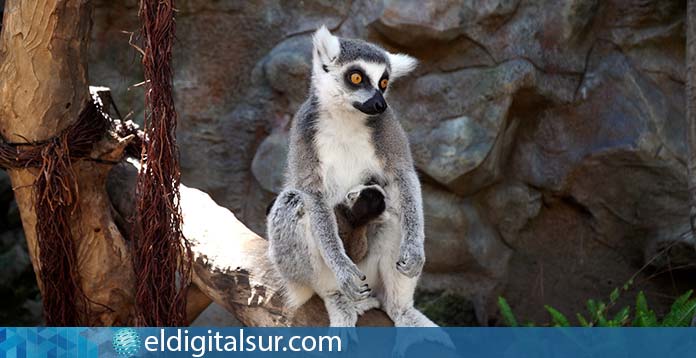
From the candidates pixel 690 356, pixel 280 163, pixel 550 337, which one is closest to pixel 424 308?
pixel 550 337

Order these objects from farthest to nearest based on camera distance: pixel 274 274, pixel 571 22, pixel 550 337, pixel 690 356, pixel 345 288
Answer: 1. pixel 571 22
2. pixel 550 337
3. pixel 690 356
4. pixel 274 274
5. pixel 345 288

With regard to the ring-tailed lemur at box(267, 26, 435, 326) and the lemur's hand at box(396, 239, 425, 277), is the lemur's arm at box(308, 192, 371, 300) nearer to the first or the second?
the ring-tailed lemur at box(267, 26, 435, 326)

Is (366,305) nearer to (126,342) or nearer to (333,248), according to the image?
(333,248)

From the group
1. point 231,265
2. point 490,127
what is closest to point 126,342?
point 231,265

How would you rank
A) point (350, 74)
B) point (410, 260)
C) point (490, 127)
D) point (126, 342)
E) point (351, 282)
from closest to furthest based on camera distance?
point (351, 282) < point (410, 260) < point (350, 74) < point (126, 342) < point (490, 127)

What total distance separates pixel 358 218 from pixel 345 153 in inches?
16.4

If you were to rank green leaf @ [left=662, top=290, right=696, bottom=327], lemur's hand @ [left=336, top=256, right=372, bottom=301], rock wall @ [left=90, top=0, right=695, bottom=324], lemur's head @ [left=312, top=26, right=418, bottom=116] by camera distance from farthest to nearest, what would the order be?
1. rock wall @ [left=90, top=0, right=695, bottom=324]
2. green leaf @ [left=662, top=290, right=696, bottom=327]
3. lemur's head @ [left=312, top=26, right=418, bottom=116]
4. lemur's hand @ [left=336, top=256, right=372, bottom=301]

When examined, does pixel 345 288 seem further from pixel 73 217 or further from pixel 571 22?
pixel 571 22

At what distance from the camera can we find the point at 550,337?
Answer: 591cm

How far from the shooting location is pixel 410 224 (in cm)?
436

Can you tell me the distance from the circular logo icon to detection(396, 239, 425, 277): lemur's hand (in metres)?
1.53

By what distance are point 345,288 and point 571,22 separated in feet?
11.3

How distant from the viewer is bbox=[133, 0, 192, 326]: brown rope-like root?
4.29m

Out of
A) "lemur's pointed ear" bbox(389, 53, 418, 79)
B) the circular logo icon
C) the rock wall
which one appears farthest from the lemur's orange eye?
the rock wall
